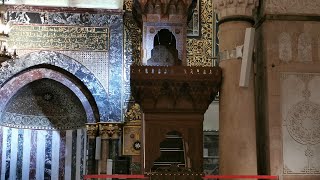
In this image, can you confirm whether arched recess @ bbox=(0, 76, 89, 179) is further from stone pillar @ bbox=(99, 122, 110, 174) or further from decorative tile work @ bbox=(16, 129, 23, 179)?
stone pillar @ bbox=(99, 122, 110, 174)

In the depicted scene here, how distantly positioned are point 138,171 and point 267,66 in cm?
555

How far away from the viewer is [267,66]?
20.9ft

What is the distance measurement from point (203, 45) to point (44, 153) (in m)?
4.23

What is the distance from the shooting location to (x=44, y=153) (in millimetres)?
12391

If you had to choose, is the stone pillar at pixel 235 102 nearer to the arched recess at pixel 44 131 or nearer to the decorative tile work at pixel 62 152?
the arched recess at pixel 44 131

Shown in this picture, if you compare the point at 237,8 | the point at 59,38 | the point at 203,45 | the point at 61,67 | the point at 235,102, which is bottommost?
the point at 235,102

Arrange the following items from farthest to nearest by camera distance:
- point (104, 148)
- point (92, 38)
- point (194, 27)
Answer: point (194, 27), point (92, 38), point (104, 148)

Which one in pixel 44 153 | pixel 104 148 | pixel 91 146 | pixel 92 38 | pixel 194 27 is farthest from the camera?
pixel 44 153

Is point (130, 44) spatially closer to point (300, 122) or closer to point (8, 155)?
point (8, 155)

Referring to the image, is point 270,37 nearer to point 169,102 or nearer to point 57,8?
point 169,102

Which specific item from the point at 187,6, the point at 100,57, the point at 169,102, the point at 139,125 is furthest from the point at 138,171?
the point at 169,102

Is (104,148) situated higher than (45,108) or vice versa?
(45,108)

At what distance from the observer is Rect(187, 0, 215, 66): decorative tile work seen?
12.0m

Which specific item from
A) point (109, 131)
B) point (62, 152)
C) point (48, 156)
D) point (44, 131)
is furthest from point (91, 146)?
point (44, 131)
